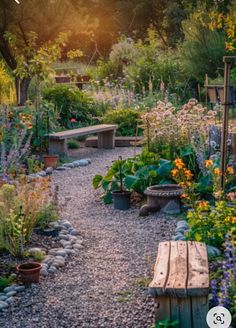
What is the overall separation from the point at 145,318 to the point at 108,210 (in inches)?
132

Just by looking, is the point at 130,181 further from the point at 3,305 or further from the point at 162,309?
the point at 162,309

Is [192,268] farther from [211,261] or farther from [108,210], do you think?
[108,210]

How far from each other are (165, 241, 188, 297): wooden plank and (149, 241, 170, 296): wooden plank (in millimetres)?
26

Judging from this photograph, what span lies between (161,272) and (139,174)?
143 inches

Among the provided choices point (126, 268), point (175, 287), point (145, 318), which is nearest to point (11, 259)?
point (126, 268)

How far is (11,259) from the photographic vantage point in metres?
5.44

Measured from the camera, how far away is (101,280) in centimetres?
502

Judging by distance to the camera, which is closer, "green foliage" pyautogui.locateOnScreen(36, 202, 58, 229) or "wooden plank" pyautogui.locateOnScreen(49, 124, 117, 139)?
"green foliage" pyautogui.locateOnScreen(36, 202, 58, 229)

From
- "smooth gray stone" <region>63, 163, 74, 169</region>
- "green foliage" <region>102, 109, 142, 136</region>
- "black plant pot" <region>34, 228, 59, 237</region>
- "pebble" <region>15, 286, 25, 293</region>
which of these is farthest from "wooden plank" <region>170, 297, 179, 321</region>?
"green foliage" <region>102, 109, 142, 136</region>

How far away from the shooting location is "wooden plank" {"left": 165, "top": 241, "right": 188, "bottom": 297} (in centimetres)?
368

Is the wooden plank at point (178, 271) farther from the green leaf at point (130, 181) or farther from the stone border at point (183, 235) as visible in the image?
the green leaf at point (130, 181)

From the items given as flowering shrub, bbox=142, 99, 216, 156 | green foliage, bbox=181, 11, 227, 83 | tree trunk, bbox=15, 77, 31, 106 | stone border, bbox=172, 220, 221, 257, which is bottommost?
stone border, bbox=172, 220, 221, 257

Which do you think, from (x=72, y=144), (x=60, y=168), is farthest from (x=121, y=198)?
(x=72, y=144)

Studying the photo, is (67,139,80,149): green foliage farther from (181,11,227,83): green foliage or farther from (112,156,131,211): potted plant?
(181,11,227,83): green foliage
